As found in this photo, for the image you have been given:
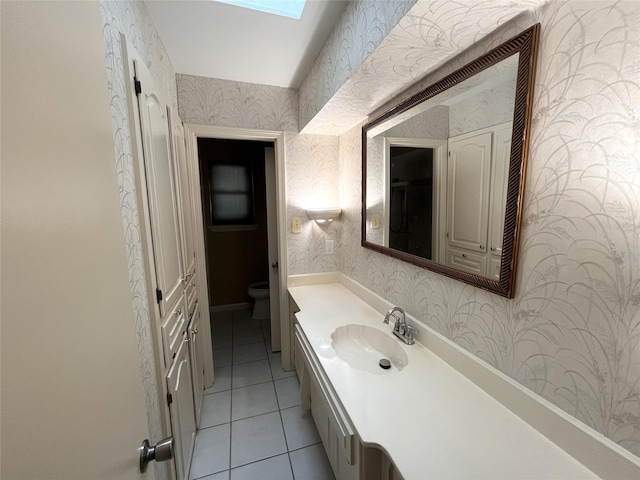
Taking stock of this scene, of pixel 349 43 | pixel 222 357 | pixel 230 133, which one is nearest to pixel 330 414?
pixel 349 43

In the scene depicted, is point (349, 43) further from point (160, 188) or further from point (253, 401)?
point (253, 401)

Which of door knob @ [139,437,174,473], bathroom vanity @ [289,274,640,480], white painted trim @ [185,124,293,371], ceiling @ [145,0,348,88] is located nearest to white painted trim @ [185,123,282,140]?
white painted trim @ [185,124,293,371]

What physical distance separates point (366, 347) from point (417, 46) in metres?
1.35

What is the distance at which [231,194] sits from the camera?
3.34 metres

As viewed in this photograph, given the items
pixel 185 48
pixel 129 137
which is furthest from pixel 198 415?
pixel 185 48

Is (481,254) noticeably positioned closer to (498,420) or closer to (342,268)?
(498,420)

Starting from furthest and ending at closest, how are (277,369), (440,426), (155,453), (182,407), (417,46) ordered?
1. (277,369)
2. (182,407)
3. (417,46)
4. (440,426)
5. (155,453)

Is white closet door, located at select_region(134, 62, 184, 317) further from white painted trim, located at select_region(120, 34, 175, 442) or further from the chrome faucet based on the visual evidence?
the chrome faucet

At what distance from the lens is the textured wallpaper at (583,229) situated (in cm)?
59

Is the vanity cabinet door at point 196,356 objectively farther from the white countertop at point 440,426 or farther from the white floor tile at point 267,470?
the white countertop at point 440,426

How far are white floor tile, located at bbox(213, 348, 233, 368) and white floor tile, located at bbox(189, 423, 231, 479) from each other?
684 millimetres

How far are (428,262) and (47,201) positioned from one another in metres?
1.19

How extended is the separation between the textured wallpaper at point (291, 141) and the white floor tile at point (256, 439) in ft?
3.37

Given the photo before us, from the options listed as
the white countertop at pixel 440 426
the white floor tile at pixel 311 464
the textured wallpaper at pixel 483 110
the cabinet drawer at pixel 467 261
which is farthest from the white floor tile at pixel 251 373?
the textured wallpaper at pixel 483 110
